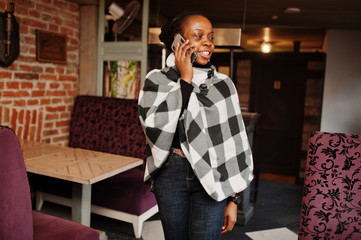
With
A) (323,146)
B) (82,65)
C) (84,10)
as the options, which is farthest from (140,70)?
(323,146)

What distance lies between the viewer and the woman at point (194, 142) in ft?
3.74

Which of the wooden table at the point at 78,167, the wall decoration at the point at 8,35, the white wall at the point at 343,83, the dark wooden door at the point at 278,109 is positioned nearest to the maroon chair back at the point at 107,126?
the wooden table at the point at 78,167

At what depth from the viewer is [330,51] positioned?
5008 millimetres

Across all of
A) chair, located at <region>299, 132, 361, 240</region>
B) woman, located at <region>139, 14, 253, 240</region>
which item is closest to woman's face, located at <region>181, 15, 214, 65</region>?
woman, located at <region>139, 14, 253, 240</region>

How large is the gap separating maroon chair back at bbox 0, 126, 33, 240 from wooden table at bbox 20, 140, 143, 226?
488 mm

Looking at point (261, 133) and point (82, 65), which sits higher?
point (82, 65)

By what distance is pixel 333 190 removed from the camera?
1.50 m

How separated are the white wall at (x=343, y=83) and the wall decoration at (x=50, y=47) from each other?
3.81 m

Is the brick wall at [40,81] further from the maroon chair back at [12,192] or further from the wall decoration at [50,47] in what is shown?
the maroon chair back at [12,192]

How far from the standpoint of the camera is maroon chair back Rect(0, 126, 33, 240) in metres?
1.40

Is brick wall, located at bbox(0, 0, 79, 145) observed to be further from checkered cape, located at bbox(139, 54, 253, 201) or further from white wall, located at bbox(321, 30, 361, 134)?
white wall, located at bbox(321, 30, 361, 134)

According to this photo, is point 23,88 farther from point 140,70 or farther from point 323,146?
point 323,146

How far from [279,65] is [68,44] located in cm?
393

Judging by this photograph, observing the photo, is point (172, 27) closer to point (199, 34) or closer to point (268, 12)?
point (199, 34)
